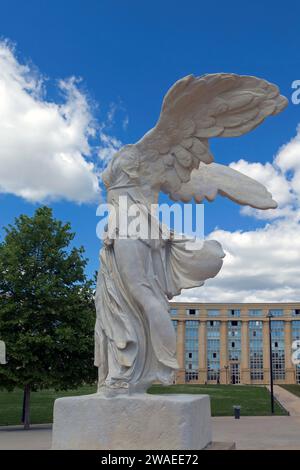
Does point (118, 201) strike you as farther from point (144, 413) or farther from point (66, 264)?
point (66, 264)

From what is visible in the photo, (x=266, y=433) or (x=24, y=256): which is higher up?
(x=24, y=256)

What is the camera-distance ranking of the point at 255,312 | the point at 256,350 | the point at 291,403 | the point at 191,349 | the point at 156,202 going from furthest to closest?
the point at 255,312
the point at 256,350
the point at 191,349
the point at 291,403
the point at 156,202

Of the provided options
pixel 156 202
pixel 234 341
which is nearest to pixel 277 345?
pixel 234 341

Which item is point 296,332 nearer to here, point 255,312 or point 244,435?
point 255,312

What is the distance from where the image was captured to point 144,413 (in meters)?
5.59

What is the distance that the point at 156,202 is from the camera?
7074mm

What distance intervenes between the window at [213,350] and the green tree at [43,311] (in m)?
64.0

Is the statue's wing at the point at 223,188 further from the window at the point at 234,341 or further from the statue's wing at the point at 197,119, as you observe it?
the window at the point at 234,341

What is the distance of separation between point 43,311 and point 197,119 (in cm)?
1354

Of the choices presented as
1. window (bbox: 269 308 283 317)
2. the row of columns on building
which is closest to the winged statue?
the row of columns on building

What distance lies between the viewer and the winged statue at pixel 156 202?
6.26 meters
